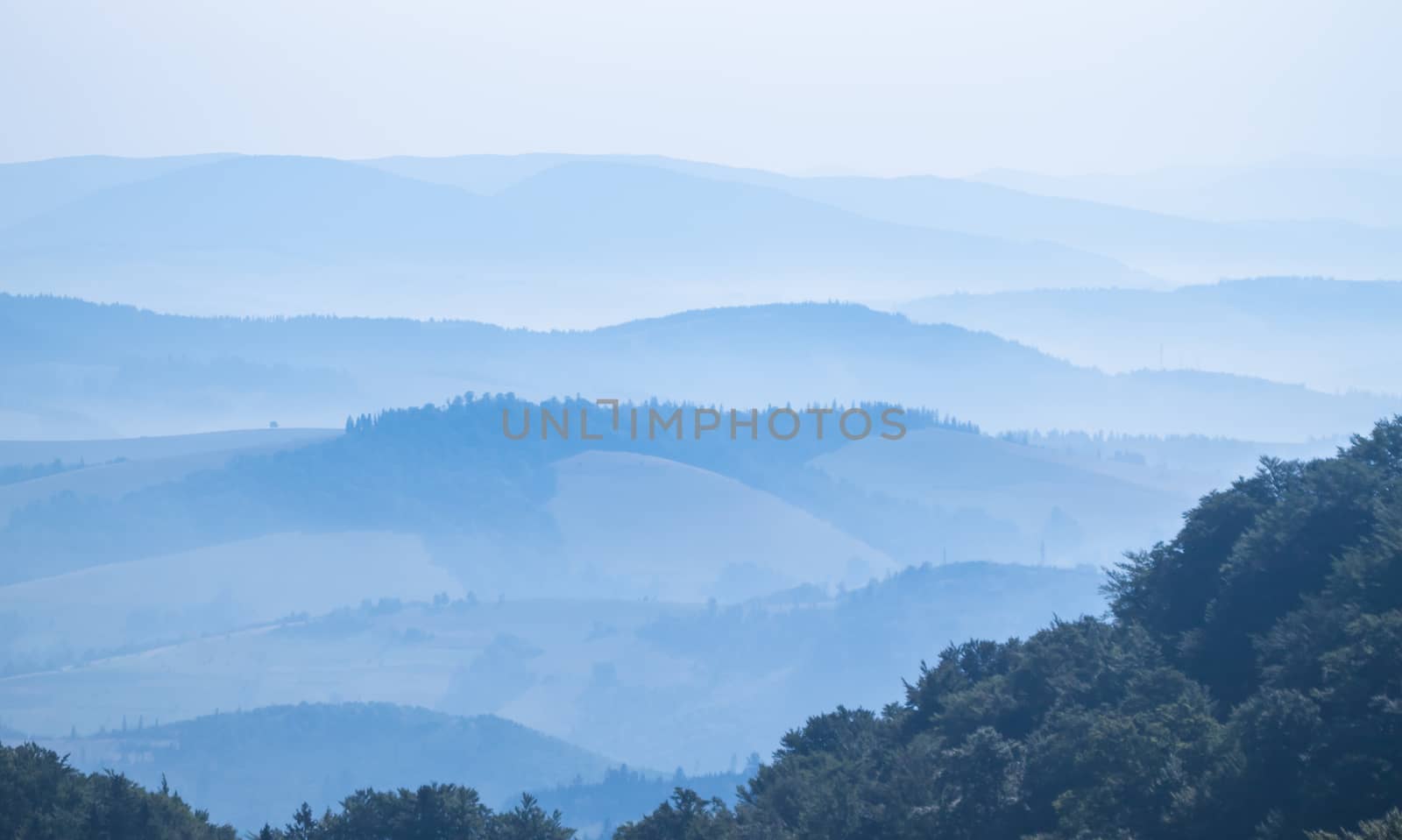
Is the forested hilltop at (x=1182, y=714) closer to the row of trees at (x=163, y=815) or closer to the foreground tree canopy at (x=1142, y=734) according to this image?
the foreground tree canopy at (x=1142, y=734)

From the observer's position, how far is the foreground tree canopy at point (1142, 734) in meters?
33.0

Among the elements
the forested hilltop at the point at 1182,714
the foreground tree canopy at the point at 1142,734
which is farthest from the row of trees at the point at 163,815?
the forested hilltop at the point at 1182,714

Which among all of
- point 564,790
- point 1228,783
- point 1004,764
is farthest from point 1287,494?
point 564,790

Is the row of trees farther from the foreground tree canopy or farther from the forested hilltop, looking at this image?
the forested hilltop

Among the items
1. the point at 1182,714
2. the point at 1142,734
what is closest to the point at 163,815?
the point at 1142,734

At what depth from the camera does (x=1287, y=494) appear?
51594 mm

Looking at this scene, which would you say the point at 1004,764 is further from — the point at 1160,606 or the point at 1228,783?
the point at 1160,606

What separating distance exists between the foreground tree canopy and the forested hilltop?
62 mm

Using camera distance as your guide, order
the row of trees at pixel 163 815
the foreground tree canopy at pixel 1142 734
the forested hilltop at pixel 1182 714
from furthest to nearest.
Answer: the row of trees at pixel 163 815
the foreground tree canopy at pixel 1142 734
the forested hilltop at pixel 1182 714

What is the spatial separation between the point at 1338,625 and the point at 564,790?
6335 inches

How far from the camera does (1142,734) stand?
36.4 meters

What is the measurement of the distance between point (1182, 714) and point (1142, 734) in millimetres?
1863

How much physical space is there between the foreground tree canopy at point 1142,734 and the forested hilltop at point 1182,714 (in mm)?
62

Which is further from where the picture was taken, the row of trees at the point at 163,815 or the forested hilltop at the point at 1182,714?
the row of trees at the point at 163,815
